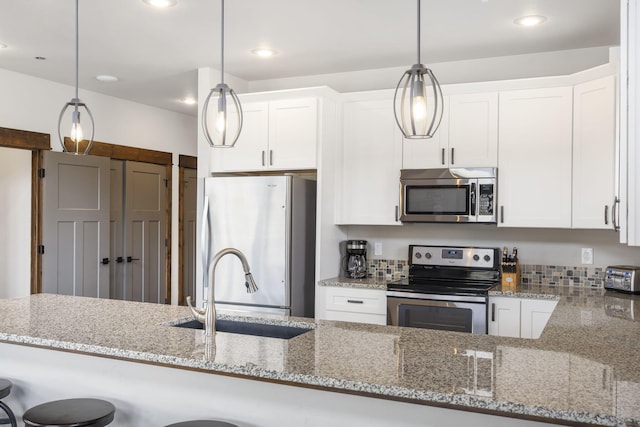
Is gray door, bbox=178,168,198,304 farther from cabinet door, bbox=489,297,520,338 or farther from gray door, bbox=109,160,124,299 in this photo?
cabinet door, bbox=489,297,520,338

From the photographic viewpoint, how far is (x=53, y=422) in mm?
2045

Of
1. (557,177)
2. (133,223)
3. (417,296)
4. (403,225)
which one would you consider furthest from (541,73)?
(133,223)

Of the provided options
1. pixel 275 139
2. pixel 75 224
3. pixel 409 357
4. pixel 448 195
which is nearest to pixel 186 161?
pixel 75 224

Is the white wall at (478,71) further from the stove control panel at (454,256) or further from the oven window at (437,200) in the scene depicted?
the stove control panel at (454,256)

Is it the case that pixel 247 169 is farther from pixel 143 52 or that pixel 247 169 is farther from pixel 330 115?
pixel 143 52

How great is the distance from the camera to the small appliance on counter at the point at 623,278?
3.60 meters

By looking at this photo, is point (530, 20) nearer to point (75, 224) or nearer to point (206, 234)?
point (206, 234)

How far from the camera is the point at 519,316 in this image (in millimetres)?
3713

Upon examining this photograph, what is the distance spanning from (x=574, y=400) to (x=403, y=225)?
9.83 feet

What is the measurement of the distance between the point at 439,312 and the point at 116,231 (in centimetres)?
361

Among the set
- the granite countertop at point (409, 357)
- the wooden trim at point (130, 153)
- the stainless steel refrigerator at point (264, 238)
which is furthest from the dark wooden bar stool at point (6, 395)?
the wooden trim at point (130, 153)

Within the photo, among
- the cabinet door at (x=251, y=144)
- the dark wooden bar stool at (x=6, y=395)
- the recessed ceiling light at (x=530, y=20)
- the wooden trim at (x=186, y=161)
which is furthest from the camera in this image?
the wooden trim at (x=186, y=161)

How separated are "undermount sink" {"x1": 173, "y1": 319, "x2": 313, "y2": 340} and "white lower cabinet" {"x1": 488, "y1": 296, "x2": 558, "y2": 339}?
172 centimetres

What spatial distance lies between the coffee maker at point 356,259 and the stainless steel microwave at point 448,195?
1.52ft
